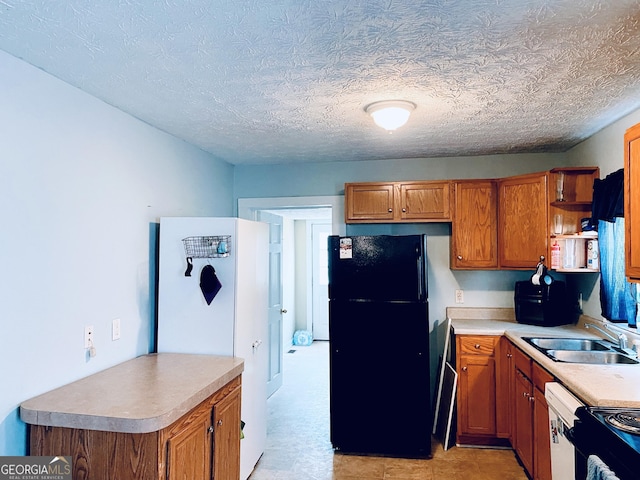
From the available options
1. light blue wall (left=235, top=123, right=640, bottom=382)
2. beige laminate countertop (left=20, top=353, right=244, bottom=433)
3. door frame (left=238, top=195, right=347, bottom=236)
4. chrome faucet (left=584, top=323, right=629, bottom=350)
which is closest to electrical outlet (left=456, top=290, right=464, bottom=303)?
light blue wall (left=235, top=123, right=640, bottom=382)

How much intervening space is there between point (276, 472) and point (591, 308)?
104 inches

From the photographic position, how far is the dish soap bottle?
122 inches

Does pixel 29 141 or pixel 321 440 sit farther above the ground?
pixel 29 141

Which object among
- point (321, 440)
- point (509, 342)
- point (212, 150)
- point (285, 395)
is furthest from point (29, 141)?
point (285, 395)

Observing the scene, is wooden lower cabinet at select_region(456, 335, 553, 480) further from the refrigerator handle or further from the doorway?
the doorway

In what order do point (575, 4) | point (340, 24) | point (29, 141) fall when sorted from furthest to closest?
point (29, 141), point (340, 24), point (575, 4)

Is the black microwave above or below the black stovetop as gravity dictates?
above

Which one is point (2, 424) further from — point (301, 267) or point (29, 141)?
point (301, 267)

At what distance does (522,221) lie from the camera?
3264 millimetres

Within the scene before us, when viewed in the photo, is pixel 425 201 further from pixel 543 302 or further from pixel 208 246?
pixel 208 246

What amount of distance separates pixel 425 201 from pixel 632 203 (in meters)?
1.69

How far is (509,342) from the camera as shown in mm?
3066

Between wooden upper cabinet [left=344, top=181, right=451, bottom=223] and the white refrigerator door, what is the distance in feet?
3.81

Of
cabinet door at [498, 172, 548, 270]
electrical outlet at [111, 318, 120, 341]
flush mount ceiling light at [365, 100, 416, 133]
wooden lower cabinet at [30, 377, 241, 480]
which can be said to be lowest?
wooden lower cabinet at [30, 377, 241, 480]
